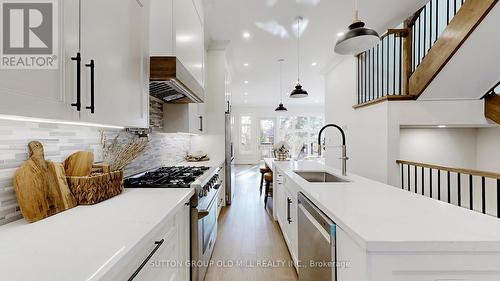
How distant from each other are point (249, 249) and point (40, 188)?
2.17 m

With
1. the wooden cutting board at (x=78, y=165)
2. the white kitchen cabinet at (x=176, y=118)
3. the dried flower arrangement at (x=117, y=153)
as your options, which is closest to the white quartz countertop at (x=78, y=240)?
the wooden cutting board at (x=78, y=165)

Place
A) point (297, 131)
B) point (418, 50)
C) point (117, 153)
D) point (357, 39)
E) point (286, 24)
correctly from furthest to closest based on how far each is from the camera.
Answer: point (297, 131)
point (286, 24)
point (418, 50)
point (357, 39)
point (117, 153)

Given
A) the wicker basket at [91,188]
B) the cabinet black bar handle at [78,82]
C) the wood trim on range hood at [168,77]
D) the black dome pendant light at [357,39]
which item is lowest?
the wicker basket at [91,188]

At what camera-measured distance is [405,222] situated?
Result: 1001 mm

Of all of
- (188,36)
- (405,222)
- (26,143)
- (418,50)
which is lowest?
(405,222)

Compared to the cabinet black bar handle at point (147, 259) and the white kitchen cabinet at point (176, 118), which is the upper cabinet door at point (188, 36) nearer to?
the white kitchen cabinet at point (176, 118)

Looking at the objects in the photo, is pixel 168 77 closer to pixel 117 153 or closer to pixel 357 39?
pixel 117 153

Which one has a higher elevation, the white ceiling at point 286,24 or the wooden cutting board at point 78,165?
the white ceiling at point 286,24

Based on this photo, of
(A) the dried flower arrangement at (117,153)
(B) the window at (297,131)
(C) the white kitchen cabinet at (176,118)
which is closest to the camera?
(A) the dried flower arrangement at (117,153)

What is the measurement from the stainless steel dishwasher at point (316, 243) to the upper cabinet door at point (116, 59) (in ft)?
3.99

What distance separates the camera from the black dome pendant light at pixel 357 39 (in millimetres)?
1992

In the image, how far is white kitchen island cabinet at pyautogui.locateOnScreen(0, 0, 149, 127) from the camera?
0.73 meters

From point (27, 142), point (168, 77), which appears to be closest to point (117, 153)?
point (27, 142)

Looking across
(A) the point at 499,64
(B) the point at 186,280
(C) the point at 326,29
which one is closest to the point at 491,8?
(A) the point at 499,64
